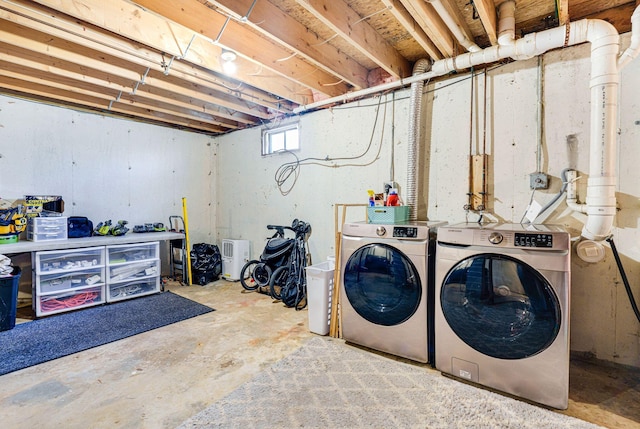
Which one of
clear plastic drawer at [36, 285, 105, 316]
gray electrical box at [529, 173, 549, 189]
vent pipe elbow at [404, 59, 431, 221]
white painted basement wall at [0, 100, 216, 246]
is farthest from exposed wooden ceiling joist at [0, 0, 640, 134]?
clear plastic drawer at [36, 285, 105, 316]

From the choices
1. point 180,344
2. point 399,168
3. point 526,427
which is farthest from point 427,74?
point 180,344

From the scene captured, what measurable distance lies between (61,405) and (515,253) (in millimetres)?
2736

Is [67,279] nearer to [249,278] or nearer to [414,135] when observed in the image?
[249,278]

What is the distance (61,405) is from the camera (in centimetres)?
171

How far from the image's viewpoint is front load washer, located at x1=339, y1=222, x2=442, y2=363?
207cm

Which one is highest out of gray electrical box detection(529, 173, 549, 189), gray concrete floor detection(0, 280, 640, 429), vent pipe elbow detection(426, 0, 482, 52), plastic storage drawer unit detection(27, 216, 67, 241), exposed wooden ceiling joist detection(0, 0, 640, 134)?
exposed wooden ceiling joist detection(0, 0, 640, 134)

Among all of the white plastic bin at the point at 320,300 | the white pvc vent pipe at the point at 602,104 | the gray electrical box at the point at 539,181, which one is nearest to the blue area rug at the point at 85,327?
the white plastic bin at the point at 320,300

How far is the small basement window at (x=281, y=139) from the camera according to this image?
398cm

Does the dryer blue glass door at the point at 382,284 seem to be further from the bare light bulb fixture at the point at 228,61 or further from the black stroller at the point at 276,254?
the bare light bulb fixture at the point at 228,61

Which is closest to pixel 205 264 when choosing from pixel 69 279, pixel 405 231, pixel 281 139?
pixel 69 279

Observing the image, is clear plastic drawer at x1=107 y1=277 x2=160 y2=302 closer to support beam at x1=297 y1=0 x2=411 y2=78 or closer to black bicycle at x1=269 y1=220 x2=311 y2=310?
black bicycle at x1=269 y1=220 x2=311 y2=310

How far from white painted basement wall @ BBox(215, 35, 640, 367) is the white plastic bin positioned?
892mm

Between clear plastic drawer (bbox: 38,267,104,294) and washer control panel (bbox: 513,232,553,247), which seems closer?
washer control panel (bbox: 513,232,553,247)

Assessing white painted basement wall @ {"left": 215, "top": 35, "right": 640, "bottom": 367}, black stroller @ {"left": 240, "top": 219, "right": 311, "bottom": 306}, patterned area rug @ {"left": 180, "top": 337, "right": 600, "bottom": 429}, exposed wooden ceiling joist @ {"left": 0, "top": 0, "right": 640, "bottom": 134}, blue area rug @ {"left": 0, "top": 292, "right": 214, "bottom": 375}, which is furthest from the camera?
black stroller @ {"left": 240, "top": 219, "right": 311, "bottom": 306}
